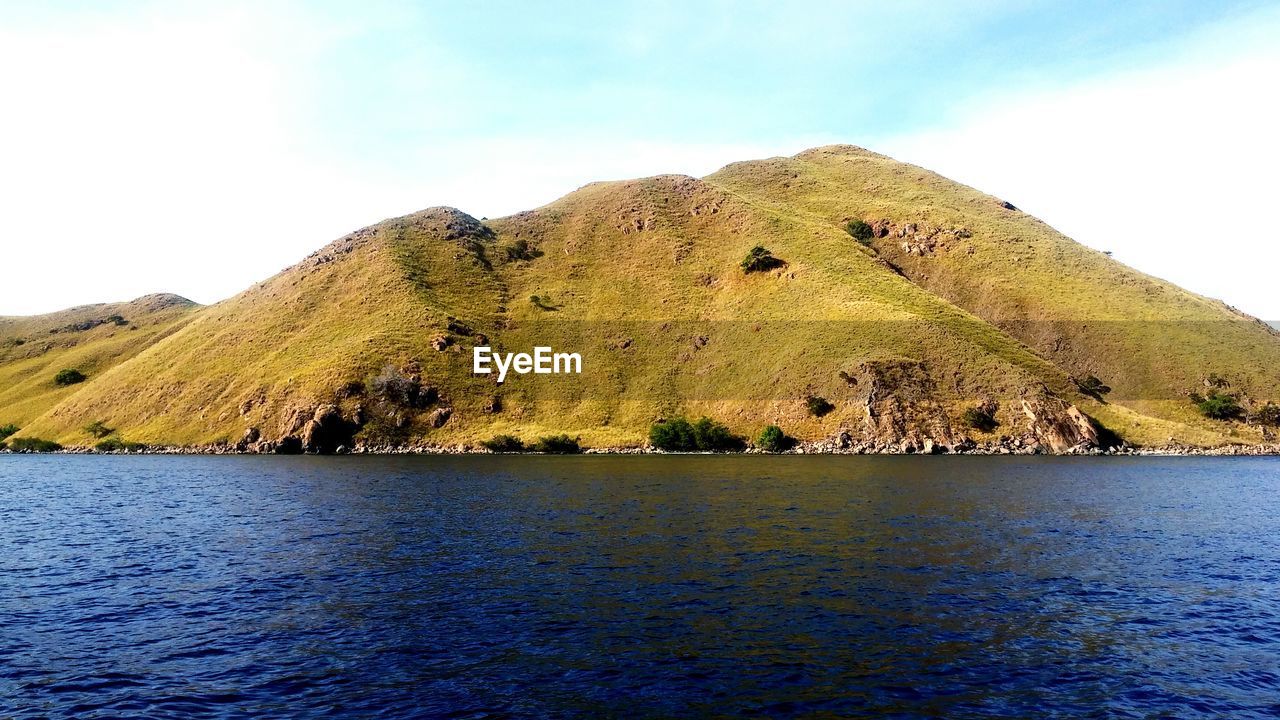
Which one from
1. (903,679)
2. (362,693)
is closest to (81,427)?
(362,693)

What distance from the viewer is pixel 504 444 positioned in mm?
124000

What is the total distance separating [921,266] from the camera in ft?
613

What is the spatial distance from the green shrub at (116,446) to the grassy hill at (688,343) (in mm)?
2965

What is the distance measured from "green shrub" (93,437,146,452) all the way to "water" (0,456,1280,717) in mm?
79949

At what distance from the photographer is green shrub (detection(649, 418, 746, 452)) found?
405 ft

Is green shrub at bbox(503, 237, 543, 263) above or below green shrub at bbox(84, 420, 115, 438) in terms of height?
above

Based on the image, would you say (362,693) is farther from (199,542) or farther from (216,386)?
(216,386)

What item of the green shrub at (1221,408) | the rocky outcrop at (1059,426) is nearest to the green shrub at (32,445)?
the rocky outcrop at (1059,426)

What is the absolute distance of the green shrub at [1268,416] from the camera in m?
127

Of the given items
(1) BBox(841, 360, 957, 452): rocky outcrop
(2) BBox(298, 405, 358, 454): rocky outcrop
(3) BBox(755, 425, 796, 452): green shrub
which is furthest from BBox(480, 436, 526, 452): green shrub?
(1) BBox(841, 360, 957, 452): rocky outcrop

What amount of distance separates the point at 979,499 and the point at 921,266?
139817 mm

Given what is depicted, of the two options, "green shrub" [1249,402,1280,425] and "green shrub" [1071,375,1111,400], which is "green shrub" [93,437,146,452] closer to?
"green shrub" [1071,375,1111,400]

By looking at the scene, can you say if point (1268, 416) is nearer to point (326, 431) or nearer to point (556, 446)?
point (556, 446)

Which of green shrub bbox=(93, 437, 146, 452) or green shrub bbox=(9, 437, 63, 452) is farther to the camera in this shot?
green shrub bbox=(9, 437, 63, 452)
